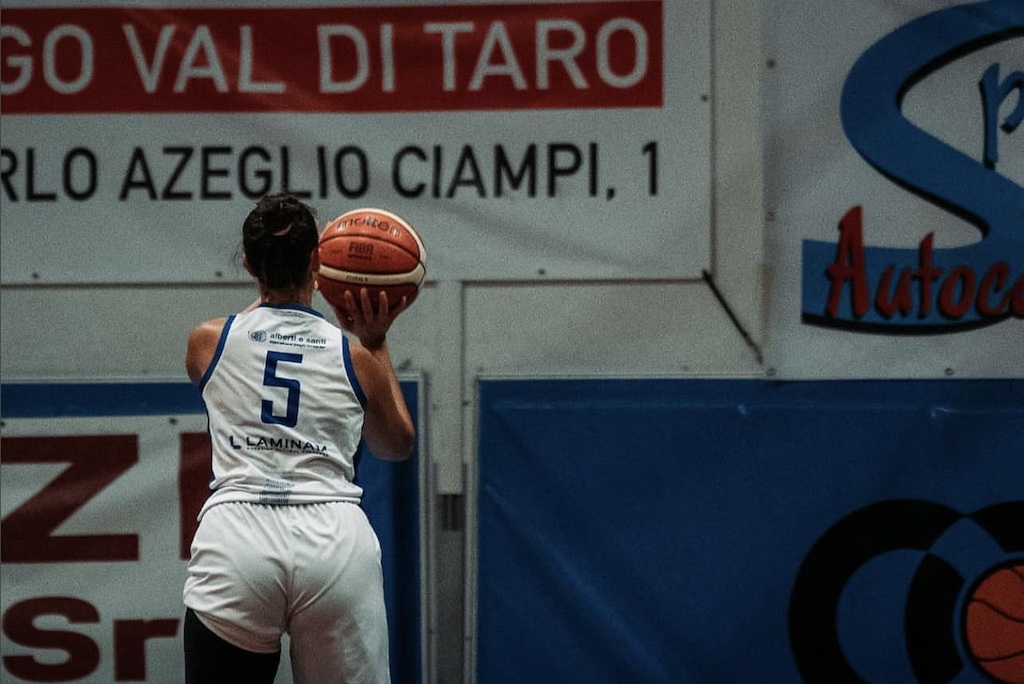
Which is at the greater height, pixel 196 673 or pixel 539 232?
pixel 539 232

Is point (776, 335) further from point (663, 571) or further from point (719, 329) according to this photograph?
point (663, 571)

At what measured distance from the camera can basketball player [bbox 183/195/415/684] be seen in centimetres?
246

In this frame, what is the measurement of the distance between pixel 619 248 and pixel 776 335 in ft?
1.72

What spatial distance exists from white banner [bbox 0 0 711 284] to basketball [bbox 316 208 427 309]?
733mm

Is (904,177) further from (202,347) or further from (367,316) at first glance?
(202,347)

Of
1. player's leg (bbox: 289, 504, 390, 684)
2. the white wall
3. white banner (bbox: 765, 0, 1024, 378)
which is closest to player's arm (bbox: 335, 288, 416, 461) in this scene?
player's leg (bbox: 289, 504, 390, 684)

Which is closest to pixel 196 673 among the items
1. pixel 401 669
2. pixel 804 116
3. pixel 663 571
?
pixel 401 669

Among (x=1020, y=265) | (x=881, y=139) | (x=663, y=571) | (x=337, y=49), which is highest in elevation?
(x=337, y=49)

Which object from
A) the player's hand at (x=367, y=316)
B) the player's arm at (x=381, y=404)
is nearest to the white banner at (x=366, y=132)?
the player's hand at (x=367, y=316)

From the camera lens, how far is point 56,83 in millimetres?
3811

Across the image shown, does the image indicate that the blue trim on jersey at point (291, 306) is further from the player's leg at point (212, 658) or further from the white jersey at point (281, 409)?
the player's leg at point (212, 658)

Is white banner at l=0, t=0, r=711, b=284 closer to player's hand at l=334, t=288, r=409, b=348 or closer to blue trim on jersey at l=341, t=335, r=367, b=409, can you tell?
player's hand at l=334, t=288, r=409, b=348

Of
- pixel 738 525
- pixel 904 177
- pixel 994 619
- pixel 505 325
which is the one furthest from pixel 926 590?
pixel 505 325

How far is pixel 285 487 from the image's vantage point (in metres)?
2.52
